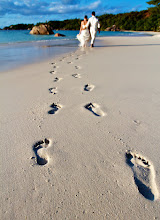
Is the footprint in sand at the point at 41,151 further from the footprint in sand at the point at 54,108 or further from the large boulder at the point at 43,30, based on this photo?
the large boulder at the point at 43,30

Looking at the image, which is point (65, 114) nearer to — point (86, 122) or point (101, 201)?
point (86, 122)

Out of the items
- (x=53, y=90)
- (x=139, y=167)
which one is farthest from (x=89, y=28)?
(x=139, y=167)

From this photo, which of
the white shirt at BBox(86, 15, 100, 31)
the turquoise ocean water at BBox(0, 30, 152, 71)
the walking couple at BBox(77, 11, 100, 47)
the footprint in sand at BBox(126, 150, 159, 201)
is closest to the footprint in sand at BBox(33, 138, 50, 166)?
the footprint in sand at BBox(126, 150, 159, 201)

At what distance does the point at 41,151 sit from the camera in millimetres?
1383

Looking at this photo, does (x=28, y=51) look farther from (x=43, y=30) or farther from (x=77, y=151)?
(x=43, y=30)

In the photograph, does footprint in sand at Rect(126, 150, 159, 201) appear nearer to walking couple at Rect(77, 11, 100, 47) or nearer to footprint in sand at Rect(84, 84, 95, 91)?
footprint in sand at Rect(84, 84, 95, 91)

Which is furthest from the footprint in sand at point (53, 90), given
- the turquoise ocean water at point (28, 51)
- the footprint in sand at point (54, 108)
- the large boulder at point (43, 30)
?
the large boulder at point (43, 30)

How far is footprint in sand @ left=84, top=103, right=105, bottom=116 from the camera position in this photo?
1978 millimetres

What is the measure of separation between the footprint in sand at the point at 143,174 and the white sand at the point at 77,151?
0.03ft

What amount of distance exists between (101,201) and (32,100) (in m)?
1.74

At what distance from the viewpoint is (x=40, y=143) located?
58.7 inches

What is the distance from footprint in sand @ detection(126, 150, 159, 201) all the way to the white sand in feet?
0.03

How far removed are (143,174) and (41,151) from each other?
84 cm

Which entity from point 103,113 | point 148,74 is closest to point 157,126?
point 103,113
